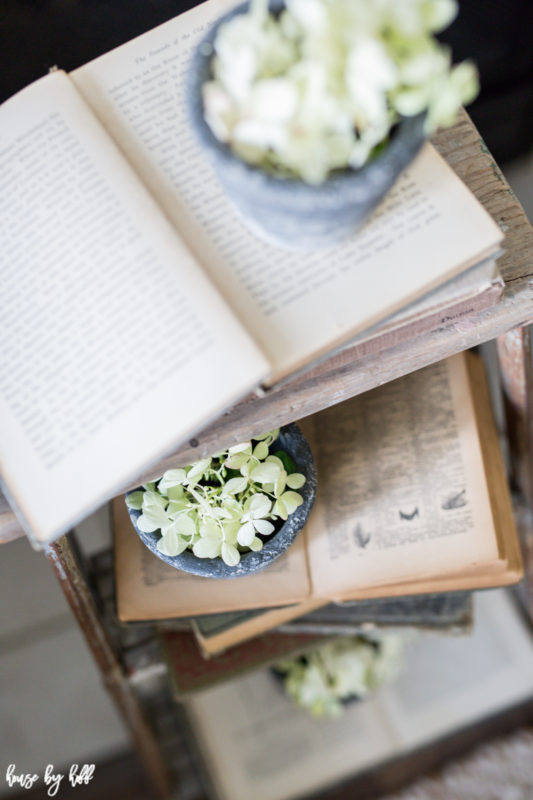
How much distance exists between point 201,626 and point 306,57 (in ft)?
1.88

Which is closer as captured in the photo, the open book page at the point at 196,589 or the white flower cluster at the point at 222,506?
the white flower cluster at the point at 222,506

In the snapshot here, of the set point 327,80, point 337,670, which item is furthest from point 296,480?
point 337,670

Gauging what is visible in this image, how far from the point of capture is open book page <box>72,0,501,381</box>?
0.46 meters

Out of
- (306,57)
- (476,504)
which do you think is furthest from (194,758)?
(306,57)

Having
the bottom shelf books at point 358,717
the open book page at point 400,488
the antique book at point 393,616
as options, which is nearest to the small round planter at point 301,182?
the open book page at point 400,488

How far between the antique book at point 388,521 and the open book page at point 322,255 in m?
0.33

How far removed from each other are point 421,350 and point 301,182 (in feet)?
0.65

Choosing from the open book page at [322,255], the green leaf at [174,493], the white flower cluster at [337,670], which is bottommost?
the white flower cluster at [337,670]

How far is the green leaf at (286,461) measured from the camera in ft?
2.23

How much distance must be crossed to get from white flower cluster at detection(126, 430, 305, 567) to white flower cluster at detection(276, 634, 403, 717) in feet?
1.87

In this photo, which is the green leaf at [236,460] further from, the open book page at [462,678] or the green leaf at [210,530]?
the open book page at [462,678]

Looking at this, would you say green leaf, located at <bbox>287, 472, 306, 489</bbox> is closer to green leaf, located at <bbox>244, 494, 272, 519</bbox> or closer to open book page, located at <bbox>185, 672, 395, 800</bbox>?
green leaf, located at <bbox>244, 494, 272, 519</bbox>

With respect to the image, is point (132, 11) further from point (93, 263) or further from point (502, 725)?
point (502, 725)

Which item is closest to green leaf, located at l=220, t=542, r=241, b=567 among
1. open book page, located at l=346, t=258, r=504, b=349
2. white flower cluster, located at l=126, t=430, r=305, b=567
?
white flower cluster, located at l=126, t=430, r=305, b=567
